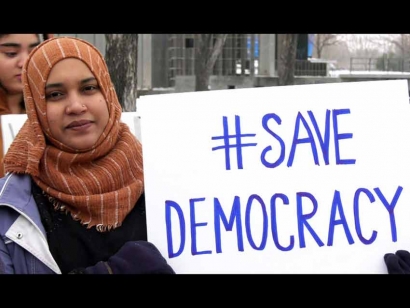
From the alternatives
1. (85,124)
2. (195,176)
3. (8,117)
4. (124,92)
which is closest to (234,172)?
(195,176)

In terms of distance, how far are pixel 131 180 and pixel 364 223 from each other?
702 millimetres

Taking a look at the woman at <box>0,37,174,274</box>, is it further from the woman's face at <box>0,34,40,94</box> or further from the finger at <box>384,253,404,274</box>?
the woman's face at <box>0,34,40,94</box>

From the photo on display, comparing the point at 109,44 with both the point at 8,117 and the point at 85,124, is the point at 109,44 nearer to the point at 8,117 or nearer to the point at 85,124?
the point at 8,117

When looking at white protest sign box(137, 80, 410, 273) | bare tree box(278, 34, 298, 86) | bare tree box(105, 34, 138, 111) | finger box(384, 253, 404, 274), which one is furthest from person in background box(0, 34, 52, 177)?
bare tree box(278, 34, 298, 86)

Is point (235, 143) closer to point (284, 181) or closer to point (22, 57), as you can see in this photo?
point (284, 181)

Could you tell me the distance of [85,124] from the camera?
186 centimetres

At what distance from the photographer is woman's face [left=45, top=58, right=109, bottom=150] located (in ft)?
6.04

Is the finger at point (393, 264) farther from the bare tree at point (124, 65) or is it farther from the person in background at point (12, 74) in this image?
the bare tree at point (124, 65)

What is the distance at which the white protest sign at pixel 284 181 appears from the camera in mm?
1889

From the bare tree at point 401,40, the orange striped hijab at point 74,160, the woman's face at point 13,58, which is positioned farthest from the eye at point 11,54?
the bare tree at point 401,40

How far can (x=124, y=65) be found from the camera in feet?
20.3

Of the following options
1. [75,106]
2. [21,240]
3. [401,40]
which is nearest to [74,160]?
[75,106]

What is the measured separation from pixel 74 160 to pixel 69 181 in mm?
62

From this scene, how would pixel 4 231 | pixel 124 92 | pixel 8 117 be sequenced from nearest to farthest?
pixel 4 231 → pixel 8 117 → pixel 124 92
